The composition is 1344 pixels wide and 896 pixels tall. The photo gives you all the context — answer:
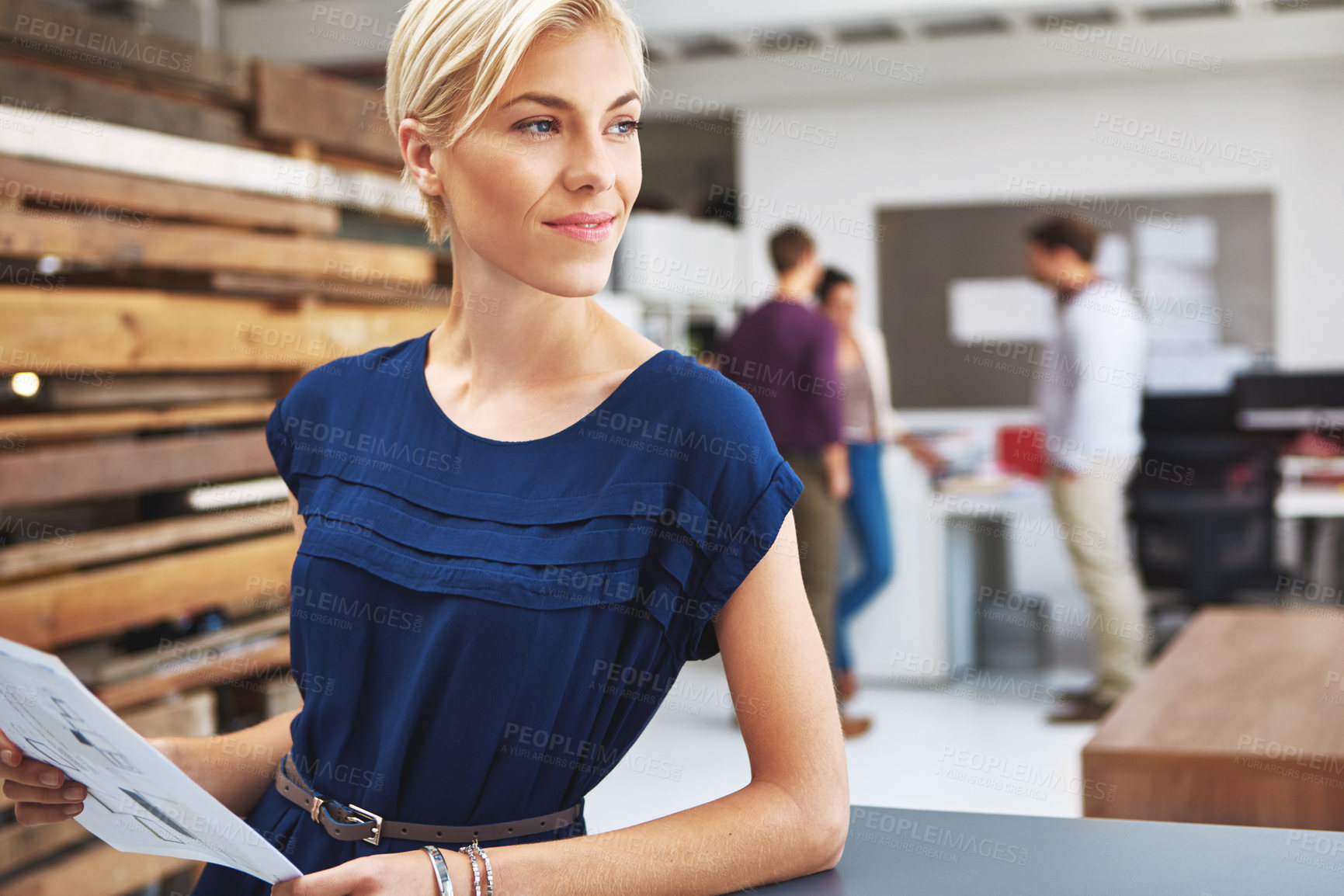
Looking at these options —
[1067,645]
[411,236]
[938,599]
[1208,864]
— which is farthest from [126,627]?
[1067,645]

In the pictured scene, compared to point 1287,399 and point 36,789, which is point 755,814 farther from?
point 1287,399

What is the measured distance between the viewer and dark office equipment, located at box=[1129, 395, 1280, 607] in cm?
518

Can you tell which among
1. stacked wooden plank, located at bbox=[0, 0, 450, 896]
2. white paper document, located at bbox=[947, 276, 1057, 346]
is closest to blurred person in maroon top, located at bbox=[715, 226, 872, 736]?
stacked wooden plank, located at bbox=[0, 0, 450, 896]

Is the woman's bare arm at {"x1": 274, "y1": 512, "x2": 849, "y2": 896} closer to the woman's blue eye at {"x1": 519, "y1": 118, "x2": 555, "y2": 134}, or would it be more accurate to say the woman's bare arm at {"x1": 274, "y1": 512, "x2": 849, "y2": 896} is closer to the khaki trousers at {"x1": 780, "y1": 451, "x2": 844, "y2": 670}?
the woman's blue eye at {"x1": 519, "y1": 118, "x2": 555, "y2": 134}

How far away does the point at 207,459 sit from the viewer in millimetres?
2934

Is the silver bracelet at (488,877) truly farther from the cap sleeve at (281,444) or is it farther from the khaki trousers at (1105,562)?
the khaki trousers at (1105,562)

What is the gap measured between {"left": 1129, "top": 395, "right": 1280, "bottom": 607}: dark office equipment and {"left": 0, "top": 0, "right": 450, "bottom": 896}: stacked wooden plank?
3.49 metres

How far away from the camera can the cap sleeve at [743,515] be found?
3.29 feet

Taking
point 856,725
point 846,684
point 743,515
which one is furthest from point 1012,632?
point 743,515

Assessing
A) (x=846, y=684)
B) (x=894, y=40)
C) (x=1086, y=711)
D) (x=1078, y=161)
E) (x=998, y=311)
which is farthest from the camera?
(x=998, y=311)

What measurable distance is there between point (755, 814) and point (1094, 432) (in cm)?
381

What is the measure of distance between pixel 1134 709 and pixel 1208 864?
4.09 ft

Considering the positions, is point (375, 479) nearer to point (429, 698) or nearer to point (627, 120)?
point (429, 698)

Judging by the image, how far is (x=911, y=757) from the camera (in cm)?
426
